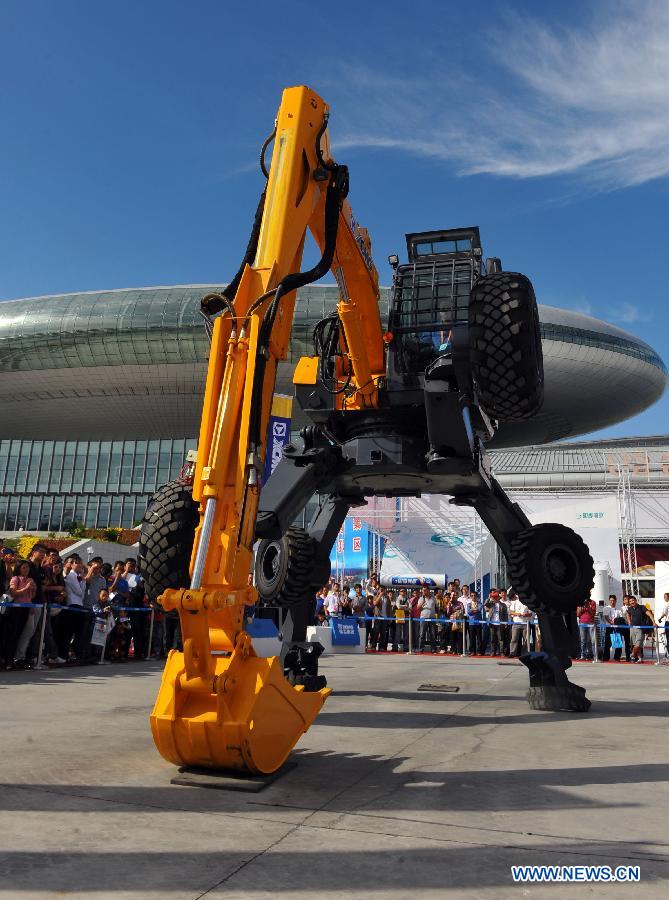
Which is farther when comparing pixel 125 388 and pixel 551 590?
pixel 125 388

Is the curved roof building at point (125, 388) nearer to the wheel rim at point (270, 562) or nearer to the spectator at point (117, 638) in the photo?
the spectator at point (117, 638)

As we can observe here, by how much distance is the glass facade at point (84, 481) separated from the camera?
69812 mm

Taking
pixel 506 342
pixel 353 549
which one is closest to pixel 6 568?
pixel 506 342

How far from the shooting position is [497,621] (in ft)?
65.7

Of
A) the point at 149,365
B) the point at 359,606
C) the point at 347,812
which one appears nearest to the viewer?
the point at 347,812

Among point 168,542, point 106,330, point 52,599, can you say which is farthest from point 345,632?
point 106,330

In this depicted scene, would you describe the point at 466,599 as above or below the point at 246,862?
above

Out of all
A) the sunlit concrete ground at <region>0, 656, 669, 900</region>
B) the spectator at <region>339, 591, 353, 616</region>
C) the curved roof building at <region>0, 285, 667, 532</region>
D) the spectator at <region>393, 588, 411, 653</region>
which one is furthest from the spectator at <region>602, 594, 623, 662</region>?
the curved roof building at <region>0, 285, 667, 532</region>

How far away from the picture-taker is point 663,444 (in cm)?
7850

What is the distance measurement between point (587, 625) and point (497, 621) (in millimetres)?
2347

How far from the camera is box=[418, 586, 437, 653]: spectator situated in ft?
69.8

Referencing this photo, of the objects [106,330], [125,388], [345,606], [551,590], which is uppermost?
[106,330]

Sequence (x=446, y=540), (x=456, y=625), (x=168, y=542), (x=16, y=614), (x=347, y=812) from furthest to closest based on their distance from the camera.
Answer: (x=446, y=540) → (x=456, y=625) → (x=16, y=614) → (x=168, y=542) → (x=347, y=812)

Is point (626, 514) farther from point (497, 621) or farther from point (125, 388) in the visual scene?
point (125, 388)
